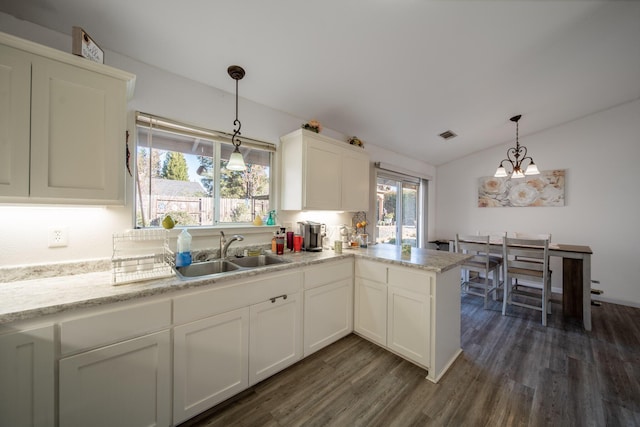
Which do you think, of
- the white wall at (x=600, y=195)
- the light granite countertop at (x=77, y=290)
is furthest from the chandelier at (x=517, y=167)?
the light granite countertop at (x=77, y=290)

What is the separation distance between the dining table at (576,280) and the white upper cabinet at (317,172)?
223cm

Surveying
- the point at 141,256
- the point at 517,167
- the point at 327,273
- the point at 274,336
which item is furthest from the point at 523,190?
the point at 141,256

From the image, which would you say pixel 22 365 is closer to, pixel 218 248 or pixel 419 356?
pixel 218 248

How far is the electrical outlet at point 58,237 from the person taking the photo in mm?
1483

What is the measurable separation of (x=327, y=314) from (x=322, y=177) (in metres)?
1.40

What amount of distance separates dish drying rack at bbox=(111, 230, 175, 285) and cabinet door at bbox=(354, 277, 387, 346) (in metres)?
1.69

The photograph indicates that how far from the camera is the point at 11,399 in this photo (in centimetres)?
97

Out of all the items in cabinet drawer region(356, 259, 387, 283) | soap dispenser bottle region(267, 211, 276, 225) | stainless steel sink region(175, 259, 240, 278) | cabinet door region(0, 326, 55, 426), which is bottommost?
cabinet door region(0, 326, 55, 426)

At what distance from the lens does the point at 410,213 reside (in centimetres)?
486

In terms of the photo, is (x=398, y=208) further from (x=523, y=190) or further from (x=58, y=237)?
(x=58, y=237)

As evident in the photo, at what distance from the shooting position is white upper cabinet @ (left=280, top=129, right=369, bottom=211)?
2398mm

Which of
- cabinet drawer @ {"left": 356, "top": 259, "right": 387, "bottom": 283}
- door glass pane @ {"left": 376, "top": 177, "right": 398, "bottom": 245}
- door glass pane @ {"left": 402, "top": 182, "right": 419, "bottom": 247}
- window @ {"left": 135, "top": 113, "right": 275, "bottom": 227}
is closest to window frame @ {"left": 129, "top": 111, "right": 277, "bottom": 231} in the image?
window @ {"left": 135, "top": 113, "right": 275, "bottom": 227}

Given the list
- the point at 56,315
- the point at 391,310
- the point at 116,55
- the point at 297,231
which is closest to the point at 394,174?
the point at 297,231

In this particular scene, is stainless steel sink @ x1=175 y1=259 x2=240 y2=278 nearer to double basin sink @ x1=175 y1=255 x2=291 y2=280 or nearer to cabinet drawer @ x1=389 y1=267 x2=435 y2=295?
double basin sink @ x1=175 y1=255 x2=291 y2=280
